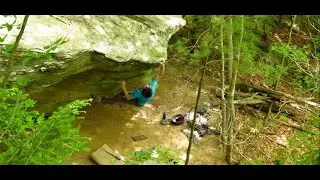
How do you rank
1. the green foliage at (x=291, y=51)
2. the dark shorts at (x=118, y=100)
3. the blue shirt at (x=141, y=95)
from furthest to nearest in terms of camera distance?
the dark shorts at (x=118, y=100)
the blue shirt at (x=141, y=95)
the green foliage at (x=291, y=51)

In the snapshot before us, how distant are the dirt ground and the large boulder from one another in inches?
32.4

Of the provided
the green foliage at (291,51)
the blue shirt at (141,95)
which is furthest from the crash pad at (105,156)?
the green foliage at (291,51)

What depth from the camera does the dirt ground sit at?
871 cm

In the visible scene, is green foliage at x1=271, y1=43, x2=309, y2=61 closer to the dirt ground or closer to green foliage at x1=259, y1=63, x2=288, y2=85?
green foliage at x1=259, y1=63, x2=288, y2=85

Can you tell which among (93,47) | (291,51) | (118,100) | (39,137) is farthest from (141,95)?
(39,137)

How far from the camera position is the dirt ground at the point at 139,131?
343 inches

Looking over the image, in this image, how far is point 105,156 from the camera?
8.07 meters

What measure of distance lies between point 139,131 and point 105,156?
147 centimetres

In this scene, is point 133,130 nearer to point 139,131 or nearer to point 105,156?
point 139,131

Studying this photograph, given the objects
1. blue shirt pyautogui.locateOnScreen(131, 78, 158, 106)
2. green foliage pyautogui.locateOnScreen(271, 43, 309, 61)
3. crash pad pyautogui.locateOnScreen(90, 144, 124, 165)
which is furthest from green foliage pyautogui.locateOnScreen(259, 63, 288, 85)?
crash pad pyautogui.locateOnScreen(90, 144, 124, 165)

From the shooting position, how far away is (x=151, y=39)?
8938mm

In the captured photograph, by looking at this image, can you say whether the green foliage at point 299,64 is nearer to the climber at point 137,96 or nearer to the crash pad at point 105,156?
the climber at point 137,96

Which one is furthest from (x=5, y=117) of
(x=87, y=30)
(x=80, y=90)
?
(x=80, y=90)

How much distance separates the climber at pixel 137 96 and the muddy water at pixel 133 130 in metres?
0.20
